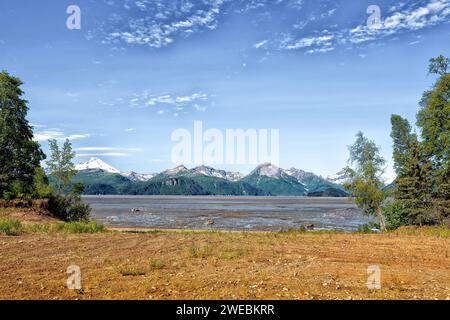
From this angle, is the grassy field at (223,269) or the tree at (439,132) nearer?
the grassy field at (223,269)

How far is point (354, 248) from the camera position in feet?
67.1

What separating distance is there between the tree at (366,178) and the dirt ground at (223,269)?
30.3 meters

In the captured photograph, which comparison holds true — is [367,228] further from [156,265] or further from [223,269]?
[156,265]

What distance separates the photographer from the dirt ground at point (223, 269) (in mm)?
10641

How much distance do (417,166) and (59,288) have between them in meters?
46.6

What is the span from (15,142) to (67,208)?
10.7m

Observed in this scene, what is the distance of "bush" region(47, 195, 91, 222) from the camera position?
46.4 m

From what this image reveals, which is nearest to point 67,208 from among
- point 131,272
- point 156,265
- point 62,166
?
point 62,166

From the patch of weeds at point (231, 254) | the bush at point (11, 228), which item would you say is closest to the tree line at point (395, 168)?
the bush at point (11, 228)

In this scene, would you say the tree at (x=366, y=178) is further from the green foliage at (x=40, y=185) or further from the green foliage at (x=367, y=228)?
the green foliage at (x=40, y=185)

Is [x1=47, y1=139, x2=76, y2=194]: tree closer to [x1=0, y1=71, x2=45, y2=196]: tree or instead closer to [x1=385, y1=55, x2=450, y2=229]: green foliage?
[x1=0, y1=71, x2=45, y2=196]: tree
